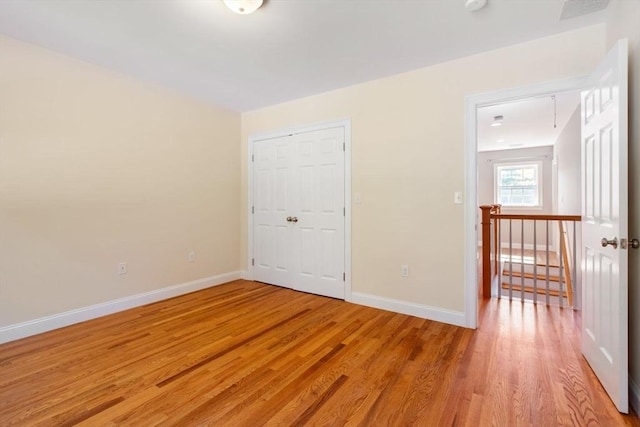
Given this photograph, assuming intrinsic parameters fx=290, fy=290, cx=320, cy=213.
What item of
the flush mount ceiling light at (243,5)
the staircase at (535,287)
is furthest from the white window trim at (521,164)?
the flush mount ceiling light at (243,5)

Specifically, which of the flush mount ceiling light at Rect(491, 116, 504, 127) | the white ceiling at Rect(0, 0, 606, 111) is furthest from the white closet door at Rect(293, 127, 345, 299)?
the flush mount ceiling light at Rect(491, 116, 504, 127)

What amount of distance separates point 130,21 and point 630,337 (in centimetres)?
396

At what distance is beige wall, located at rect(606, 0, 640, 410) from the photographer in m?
1.64

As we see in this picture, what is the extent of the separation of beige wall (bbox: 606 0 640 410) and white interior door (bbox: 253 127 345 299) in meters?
2.34

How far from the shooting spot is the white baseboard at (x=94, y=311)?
246cm

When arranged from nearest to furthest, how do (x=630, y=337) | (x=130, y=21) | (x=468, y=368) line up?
(x=630, y=337) < (x=468, y=368) < (x=130, y=21)

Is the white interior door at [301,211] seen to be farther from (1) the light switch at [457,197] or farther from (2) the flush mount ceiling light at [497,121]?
(2) the flush mount ceiling light at [497,121]

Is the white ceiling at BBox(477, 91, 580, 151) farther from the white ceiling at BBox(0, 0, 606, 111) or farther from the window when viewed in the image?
the white ceiling at BBox(0, 0, 606, 111)

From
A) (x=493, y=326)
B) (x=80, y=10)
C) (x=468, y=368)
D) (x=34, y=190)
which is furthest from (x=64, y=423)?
(x=493, y=326)

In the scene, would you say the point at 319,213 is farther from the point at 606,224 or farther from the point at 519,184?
the point at 519,184

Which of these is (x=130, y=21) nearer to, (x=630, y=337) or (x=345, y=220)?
(x=345, y=220)

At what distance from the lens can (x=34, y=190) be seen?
253 cm

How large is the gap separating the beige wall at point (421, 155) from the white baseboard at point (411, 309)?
0.05 metres

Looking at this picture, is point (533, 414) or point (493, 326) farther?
point (493, 326)
